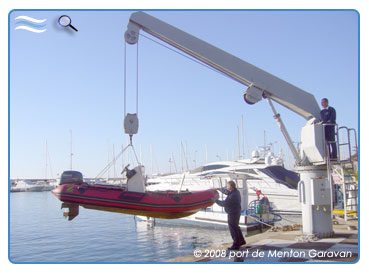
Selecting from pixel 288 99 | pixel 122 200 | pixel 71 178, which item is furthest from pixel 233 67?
pixel 71 178

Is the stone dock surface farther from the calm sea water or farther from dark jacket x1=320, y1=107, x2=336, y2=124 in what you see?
the calm sea water

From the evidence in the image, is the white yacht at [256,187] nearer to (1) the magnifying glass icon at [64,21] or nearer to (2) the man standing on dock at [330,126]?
(2) the man standing on dock at [330,126]

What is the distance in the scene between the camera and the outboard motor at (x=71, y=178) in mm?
8680

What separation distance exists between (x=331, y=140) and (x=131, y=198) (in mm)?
5099

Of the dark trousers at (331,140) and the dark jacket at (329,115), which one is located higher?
the dark jacket at (329,115)

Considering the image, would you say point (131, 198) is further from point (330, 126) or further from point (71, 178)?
point (330, 126)

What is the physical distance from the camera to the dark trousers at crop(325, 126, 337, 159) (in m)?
8.11

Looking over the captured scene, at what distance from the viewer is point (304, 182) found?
844 cm

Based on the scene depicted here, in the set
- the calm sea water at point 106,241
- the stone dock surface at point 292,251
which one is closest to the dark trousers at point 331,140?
the stone dock surface at point 292,251

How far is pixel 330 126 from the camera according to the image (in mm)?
8219

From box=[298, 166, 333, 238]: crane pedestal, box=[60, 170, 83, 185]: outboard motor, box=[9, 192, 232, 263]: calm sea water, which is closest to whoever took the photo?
box=[298, 166, 333, 238]: crane pedestal

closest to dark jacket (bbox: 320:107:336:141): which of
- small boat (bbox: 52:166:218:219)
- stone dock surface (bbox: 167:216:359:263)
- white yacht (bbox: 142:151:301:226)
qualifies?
stone dock surface (bbox: 167:216:359:263)

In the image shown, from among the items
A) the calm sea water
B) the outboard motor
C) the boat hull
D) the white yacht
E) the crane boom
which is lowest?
the calm sea water

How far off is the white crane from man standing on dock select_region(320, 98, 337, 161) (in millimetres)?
170
